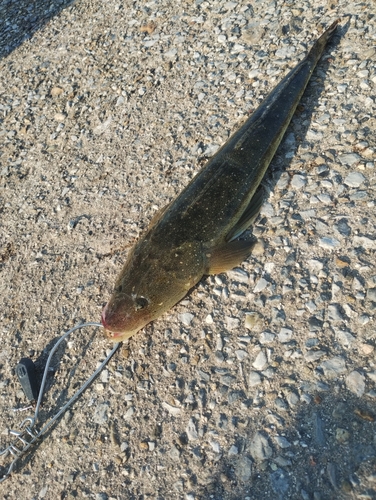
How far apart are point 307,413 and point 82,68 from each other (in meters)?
5.24

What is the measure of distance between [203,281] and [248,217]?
2.16ft

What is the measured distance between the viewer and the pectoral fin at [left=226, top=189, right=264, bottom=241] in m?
3.97

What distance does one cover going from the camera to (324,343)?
3.32m

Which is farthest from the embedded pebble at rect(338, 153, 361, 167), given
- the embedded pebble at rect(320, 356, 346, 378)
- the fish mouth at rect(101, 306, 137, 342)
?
the fish mouth at rect(101, 306, 137, 342)

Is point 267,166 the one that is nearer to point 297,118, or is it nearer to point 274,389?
point 297,118

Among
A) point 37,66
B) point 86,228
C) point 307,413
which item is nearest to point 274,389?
point 307,413

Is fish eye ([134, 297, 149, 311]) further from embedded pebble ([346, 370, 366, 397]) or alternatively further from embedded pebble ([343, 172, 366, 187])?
embedded pebble ([343, 172, 366, 187])

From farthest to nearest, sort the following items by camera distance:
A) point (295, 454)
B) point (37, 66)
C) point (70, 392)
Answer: point (37, 66), point (70, 392), point (295, 454)

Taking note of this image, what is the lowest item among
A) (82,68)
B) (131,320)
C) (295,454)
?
(295,454)

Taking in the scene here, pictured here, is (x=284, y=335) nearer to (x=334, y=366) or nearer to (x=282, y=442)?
(x=334, y=366)

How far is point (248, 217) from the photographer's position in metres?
4.02

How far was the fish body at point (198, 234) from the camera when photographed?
3.61m

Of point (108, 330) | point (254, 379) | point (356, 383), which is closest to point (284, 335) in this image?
point (254, 379)

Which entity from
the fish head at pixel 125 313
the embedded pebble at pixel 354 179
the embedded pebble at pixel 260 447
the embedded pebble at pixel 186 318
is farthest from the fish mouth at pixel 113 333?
Answer: the embedded pebble at pixel 354 179
